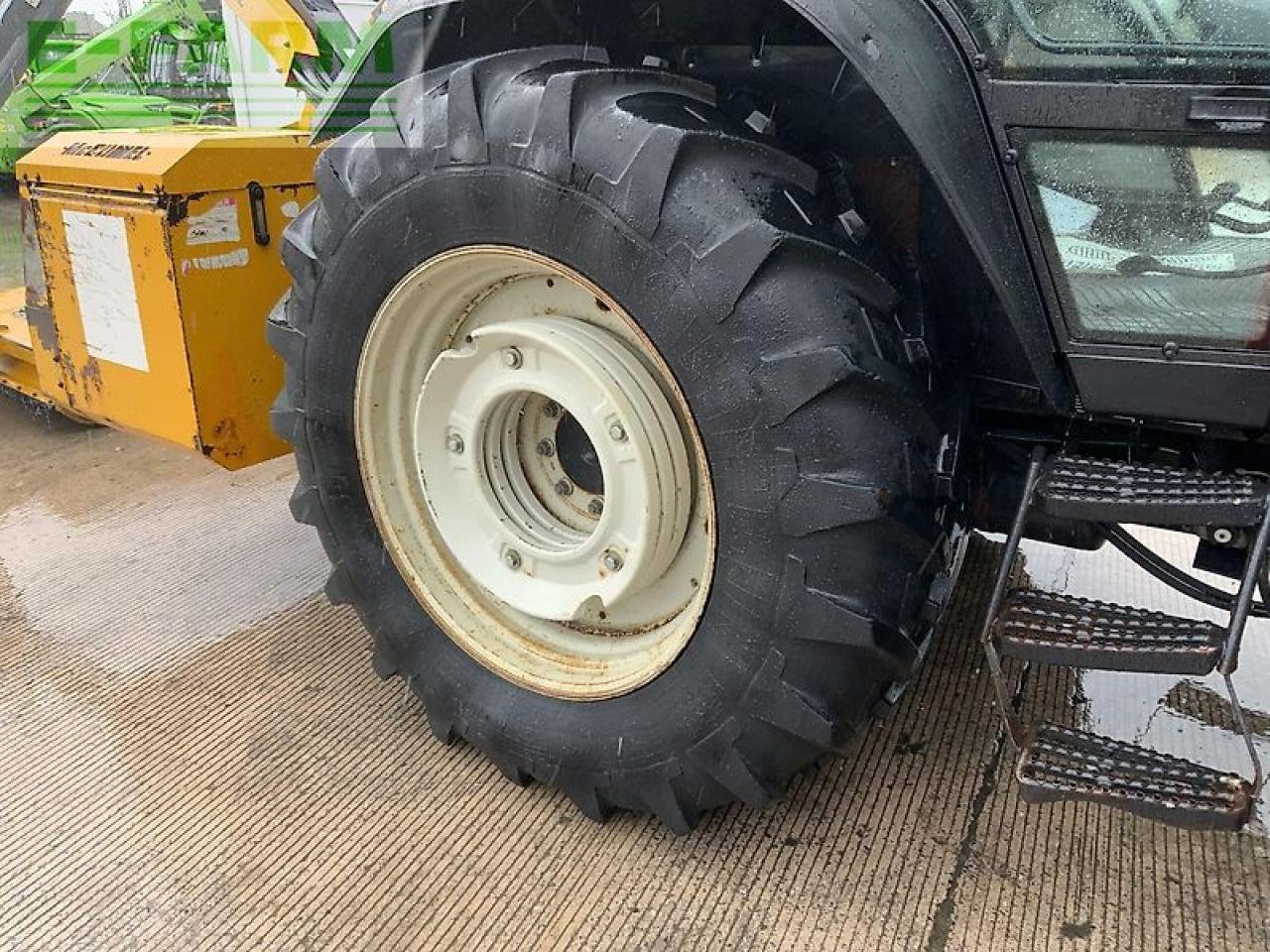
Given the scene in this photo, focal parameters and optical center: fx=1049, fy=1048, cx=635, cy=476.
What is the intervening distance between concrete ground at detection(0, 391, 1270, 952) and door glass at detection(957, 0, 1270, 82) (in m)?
1.23

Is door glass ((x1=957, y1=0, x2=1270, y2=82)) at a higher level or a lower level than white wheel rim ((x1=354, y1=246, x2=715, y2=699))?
higher

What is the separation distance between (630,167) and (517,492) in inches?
30.1

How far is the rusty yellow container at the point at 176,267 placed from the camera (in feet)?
7.41

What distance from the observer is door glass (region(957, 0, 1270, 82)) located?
4.16 ft

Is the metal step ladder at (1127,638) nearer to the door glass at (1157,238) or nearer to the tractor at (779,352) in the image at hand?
the tractor at (779,352)

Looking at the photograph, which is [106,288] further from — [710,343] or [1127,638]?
[1127,638]

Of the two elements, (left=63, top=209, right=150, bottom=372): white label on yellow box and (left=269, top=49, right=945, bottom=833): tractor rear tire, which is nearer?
(left=269, top=49, right=945, bottom=833): tractor rear tire

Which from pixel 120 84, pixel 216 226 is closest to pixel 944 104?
pixel 216 226

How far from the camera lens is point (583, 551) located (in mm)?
1808

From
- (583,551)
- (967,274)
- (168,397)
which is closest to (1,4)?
(168,397)

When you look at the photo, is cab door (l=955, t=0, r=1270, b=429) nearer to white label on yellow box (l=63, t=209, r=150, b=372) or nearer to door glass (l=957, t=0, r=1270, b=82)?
door glass (l=957, t=0, r=1270, b=82)

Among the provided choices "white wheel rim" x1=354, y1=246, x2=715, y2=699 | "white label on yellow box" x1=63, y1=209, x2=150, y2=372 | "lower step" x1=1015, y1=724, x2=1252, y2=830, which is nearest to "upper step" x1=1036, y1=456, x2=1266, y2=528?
"lower step" x1=1015, y1=724, x2=1252, y2=830

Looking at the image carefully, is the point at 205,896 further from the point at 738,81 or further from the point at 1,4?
the point at 1,4

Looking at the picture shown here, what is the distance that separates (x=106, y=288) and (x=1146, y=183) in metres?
2.18
